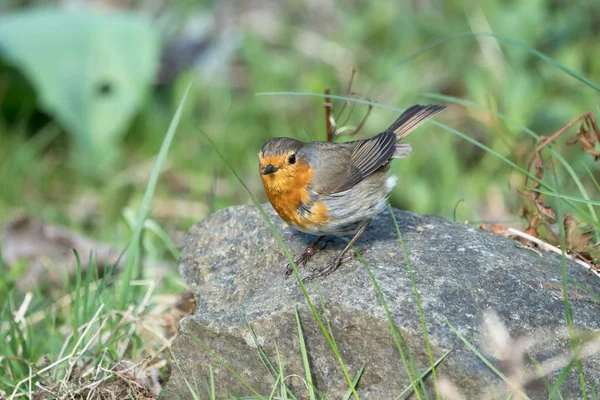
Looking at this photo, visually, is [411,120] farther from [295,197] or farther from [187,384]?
[187,384]

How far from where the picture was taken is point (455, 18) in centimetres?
756

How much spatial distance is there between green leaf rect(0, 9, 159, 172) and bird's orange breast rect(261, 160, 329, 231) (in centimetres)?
366

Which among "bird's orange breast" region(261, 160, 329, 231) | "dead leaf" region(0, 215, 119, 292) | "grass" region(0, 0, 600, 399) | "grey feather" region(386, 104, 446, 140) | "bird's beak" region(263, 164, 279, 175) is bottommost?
"dead leaf" region(0, 215, 119, 292)

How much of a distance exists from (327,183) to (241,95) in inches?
178

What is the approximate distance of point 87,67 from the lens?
7090 mm

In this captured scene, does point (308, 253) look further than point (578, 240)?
Yes

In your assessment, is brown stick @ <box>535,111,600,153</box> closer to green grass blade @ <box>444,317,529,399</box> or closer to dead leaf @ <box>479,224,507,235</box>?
dead leaf @ <box>479,224,507,235</box>

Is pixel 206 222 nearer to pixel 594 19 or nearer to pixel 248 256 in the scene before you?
pixel 248 256

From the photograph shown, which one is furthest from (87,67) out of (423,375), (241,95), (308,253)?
(423,375)

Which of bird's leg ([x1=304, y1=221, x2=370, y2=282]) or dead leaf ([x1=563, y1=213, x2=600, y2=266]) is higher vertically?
dead leaf ([x1=563, y1=213, x2=600, y2=266])

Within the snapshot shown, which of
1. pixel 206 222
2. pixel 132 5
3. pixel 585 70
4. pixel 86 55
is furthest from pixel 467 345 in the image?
pixel 132 5

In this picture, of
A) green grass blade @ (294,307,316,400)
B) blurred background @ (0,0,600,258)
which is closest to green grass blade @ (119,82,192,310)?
green grass blade @ (294,307,316,400)

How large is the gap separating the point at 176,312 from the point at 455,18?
5.01 meters

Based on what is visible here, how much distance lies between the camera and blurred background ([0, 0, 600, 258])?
6172 millimetres
